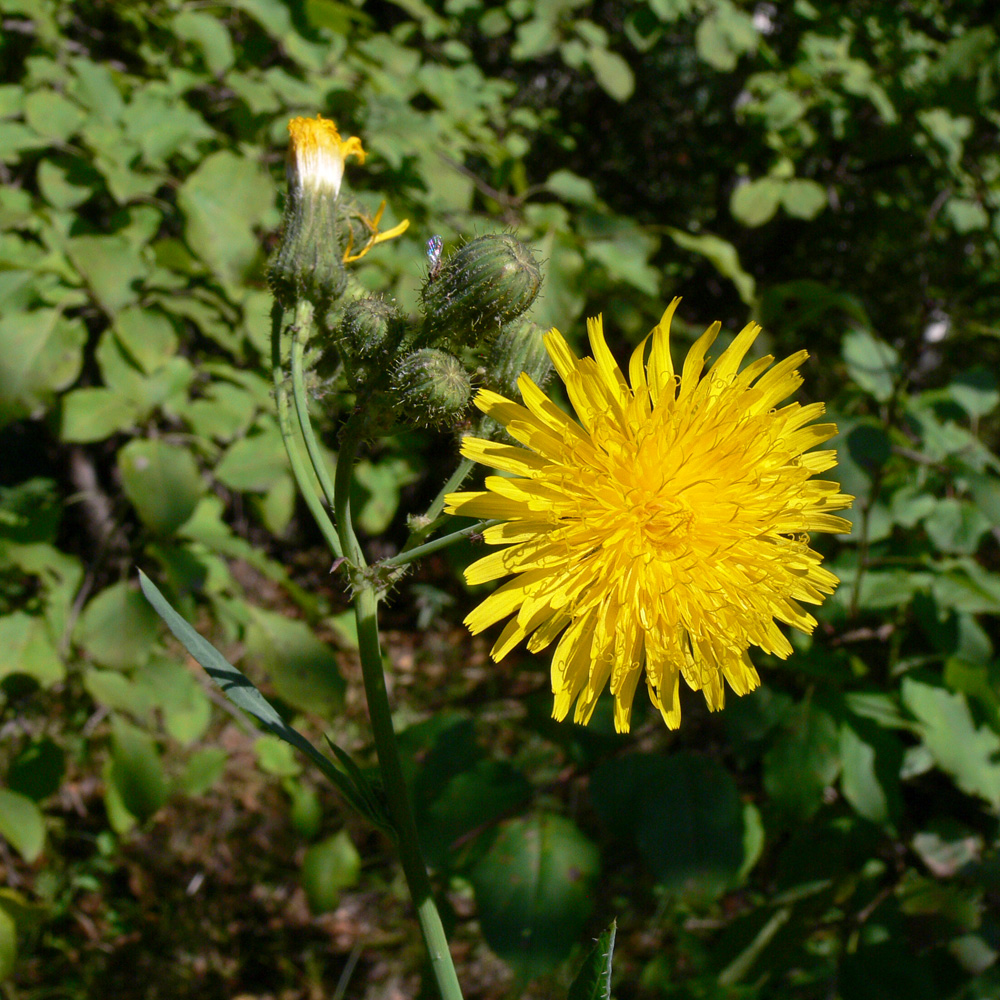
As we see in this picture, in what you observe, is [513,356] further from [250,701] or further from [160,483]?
[160,483]

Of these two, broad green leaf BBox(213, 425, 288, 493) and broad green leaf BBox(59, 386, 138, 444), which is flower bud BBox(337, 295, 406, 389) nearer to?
broad green leaf BBox(213, 425, 288, 493)

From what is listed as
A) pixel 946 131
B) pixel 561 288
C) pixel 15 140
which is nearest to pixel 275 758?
pixel 561 288

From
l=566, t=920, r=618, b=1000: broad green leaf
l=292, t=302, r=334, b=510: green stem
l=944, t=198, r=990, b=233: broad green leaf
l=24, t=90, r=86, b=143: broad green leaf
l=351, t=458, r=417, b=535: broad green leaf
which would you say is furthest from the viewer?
l=944, t=198, r=990, b=233: broad green leaf

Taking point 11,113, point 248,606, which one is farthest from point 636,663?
point 11,113

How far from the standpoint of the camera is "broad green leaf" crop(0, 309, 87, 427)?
249cm

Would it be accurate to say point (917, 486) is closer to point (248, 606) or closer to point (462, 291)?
point (462, 291)

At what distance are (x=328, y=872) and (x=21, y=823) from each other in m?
1.07

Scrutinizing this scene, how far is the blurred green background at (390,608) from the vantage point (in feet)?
8.27

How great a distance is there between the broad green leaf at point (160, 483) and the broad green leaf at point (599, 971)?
1.94 meters

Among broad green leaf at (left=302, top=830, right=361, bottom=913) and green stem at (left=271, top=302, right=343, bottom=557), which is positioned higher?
green stem at (left=271, top=302, right=343, bottom=557)

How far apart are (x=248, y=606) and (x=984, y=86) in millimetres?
3914


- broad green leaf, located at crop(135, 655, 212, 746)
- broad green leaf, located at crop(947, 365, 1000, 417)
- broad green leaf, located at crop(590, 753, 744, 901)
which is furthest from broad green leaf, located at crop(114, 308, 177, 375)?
broad green leaf, located at crop(947, 365, 1000, 417)

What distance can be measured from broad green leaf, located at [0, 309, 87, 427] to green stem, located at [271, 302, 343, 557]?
1.20m

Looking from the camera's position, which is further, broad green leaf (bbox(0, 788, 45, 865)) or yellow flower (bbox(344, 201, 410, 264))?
broad green leaf (bbox(0, 788, 45, 865))
